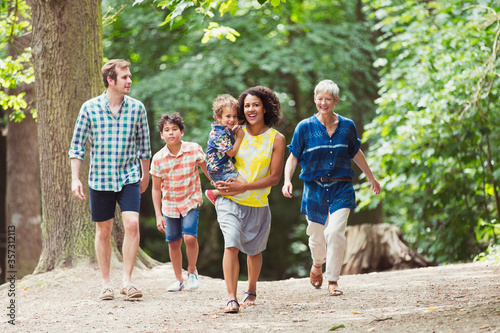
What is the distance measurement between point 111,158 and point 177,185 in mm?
917

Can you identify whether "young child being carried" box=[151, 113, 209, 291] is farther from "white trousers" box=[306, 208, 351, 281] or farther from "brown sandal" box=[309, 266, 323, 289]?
"white trousers" box=[306, 208, 351, 281]

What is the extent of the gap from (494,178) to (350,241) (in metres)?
2.43

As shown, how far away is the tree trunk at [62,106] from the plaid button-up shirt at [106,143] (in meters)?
1.66

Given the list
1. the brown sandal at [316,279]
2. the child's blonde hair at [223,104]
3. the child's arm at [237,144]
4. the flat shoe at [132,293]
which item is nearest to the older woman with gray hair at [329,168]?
the brown sandal at [316,279]

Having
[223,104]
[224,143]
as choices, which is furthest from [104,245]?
[223,104]

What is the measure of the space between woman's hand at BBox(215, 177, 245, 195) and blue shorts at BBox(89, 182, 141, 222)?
115cm

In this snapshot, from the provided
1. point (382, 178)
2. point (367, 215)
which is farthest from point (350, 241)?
point (367, 215)

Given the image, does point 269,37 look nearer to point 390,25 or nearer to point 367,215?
Result: point 390,25

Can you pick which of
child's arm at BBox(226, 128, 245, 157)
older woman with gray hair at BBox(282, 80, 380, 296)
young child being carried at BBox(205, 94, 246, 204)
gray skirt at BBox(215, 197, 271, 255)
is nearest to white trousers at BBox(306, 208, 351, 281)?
older woman with gray hair at BBox(282, 80, 380, 296)

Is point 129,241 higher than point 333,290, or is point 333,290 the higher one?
point 129,241

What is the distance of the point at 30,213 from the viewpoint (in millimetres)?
12352

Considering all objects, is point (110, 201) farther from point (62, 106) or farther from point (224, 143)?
point (62, 106)

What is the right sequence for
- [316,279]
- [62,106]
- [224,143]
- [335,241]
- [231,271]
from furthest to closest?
[62,106], [316,279], [335,241], [224,143], [231,271]

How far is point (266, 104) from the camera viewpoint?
5.41 meters
